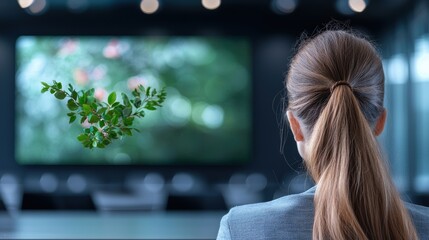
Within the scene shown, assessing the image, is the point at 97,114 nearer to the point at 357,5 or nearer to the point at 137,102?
the point at 137,102

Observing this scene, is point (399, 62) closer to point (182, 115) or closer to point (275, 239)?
point (182, 115)

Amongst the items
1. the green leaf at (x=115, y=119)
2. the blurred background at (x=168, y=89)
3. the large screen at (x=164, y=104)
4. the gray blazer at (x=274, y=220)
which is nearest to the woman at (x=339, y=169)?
the gray blazer at (x=274, y=220)

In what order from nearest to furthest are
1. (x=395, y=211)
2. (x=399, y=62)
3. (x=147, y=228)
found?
(x=395, y=211) → (x=147, y=228) → (x=399, y=62)

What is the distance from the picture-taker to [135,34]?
9594 mm

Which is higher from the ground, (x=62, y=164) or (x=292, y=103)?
(x=292, y=103)

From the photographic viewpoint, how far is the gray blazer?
1178mm

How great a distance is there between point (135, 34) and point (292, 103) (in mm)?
8477

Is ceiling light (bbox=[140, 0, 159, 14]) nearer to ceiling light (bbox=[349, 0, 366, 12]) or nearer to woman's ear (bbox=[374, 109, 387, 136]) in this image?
ceiling light (bbox=[349, 0, 366, 12])

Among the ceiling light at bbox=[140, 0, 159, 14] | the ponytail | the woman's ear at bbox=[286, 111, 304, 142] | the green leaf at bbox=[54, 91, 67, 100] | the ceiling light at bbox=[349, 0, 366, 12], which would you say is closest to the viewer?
the ponytail

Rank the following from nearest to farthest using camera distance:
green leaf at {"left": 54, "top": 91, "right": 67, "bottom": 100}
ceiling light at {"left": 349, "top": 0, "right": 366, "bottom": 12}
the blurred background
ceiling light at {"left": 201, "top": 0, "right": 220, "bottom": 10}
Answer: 1. green leaf at {"left": 54, "top": 91, "right": 67, "bottom": 100}
2. ceiling light at {"left": 349, "top": 0, "right": 366, "bottom": 12}
3. ceiling light at {"left": 201, "top": 0, "right": 220, "bottom": 10}
4. the blurred background

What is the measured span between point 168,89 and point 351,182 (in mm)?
8298

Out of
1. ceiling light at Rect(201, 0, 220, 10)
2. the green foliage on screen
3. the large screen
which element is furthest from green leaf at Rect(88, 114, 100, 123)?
the large screen

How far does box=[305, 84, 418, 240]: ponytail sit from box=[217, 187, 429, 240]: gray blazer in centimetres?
2

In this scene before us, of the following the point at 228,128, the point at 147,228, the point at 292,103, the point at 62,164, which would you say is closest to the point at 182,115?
the point at 228,128
